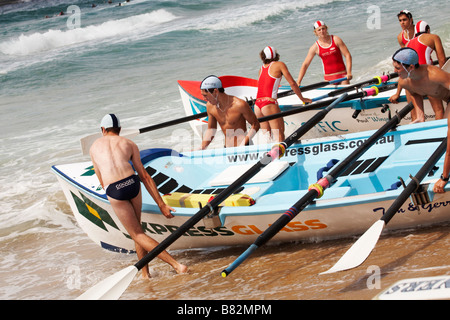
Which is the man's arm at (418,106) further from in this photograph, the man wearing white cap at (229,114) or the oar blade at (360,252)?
the oar blade at (360,252)

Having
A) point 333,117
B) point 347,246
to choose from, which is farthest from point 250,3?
point 347,246

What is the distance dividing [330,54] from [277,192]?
3.93m

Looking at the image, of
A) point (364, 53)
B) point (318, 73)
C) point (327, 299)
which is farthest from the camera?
point (364, 53)

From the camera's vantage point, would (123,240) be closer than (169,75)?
Yes

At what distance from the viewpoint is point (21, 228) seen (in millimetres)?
7785

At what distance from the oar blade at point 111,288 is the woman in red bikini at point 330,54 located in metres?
5.02

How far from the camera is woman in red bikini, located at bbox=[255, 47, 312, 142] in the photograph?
746 cm

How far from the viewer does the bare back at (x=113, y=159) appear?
5309 millimetres

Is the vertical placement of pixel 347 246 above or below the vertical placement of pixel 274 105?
below

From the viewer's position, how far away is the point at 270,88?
25.0 ft

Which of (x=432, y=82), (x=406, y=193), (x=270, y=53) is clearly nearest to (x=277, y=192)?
(x=406, y=193)

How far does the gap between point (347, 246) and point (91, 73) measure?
15369 millimetres

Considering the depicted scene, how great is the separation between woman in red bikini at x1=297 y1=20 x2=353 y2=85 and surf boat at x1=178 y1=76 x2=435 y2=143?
23 cm
